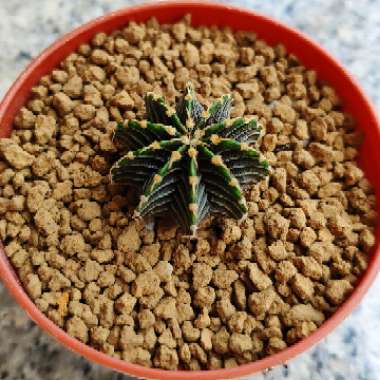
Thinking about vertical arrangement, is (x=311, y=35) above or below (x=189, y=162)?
above

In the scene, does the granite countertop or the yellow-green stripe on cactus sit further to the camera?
the granite countertop

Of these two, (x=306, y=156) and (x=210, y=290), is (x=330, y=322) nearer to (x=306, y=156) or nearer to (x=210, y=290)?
(x=210, y=290)

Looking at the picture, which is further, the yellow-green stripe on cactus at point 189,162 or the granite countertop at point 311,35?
the granite countertop at point 311,35

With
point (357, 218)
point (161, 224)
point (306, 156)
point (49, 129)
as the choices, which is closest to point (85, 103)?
point (49, 129)

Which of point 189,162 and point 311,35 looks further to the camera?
point 311,35
